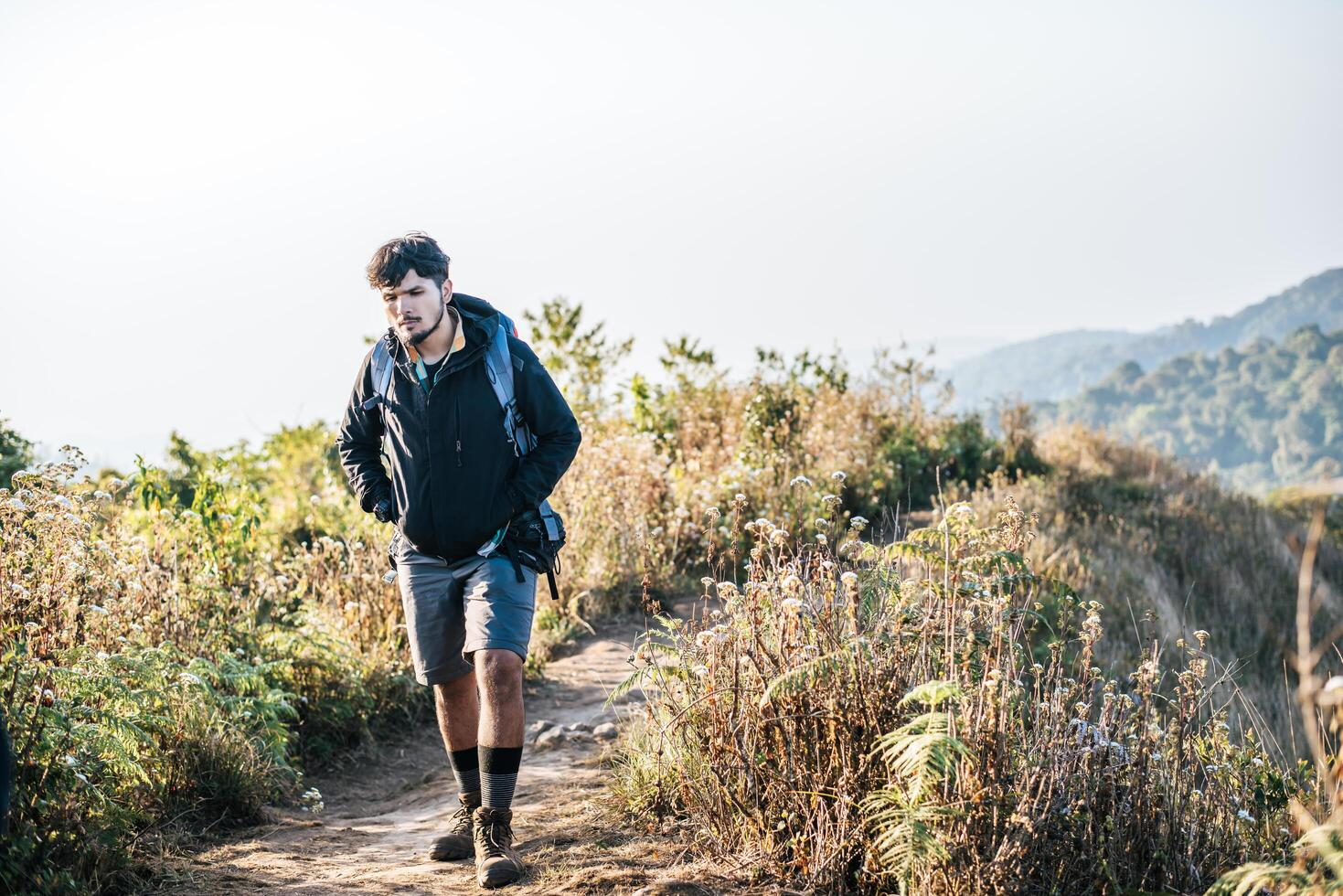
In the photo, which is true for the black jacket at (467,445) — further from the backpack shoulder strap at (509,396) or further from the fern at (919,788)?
the fern at (919,788)

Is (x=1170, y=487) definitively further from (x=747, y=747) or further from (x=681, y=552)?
(x=747, y=747)

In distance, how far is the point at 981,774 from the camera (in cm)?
316

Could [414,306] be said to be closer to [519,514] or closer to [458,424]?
[458,424]

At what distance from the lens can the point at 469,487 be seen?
396cm

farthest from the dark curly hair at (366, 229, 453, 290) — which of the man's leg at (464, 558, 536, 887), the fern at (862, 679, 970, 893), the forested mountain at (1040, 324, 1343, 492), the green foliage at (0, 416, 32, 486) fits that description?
the forested mountain at (1040, 324, 1343, 492)

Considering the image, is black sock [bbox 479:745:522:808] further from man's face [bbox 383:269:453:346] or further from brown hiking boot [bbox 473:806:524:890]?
man's face [bbox 383:269:453:346]

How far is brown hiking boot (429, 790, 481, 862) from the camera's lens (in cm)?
420

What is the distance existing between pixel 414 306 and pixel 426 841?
218 cm

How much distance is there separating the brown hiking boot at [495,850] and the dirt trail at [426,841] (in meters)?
0.05

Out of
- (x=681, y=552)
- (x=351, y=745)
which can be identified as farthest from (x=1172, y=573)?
(x=351, y=745)

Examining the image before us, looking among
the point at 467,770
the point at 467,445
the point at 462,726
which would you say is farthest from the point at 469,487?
the point at 467,770

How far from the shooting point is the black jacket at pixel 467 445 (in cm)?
398

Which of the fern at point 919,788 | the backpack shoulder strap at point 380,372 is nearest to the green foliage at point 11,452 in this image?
the backpack shoulder strap at point 380,372

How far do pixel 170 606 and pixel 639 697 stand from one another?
2612mm
